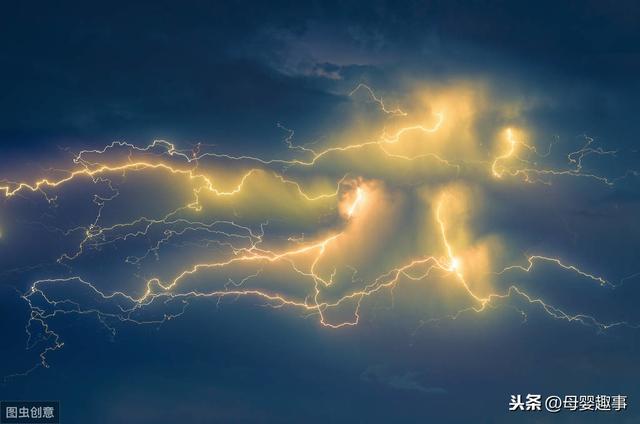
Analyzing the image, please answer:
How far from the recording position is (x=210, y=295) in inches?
384

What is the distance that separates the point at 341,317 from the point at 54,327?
413cm

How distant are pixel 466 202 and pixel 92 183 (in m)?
5.49

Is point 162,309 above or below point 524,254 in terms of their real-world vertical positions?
below

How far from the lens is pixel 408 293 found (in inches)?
388

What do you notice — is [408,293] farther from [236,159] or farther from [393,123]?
[236,159]

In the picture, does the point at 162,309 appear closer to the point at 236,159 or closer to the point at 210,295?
the point at 210,295

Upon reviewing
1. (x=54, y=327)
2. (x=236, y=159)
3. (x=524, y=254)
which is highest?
(x=236, y=159)

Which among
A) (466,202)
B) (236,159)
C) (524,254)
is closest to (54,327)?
(236,159)

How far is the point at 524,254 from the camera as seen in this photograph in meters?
9.95

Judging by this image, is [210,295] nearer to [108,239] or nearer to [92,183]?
[108,239]

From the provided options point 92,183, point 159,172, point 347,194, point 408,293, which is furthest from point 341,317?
point 92,183

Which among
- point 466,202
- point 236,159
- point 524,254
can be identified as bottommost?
point 524,254

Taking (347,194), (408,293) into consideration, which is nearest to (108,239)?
(347,194)

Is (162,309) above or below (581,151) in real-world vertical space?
below
